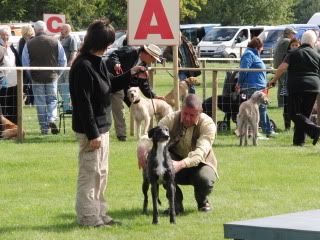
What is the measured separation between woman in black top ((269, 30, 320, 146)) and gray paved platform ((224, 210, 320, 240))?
36.1ft

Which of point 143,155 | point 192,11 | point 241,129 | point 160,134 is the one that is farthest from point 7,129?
point 192,11

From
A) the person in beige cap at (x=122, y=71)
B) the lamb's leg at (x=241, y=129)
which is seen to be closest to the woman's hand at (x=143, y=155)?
the person in beige cap at (x=122, y=71)

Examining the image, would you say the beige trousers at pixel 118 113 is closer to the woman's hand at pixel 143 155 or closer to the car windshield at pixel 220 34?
the woman's hand at pixel 143 155

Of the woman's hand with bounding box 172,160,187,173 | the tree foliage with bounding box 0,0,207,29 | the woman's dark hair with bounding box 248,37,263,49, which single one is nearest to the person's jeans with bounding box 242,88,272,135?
the woman's dark hair with bounding box 248,37,263,49

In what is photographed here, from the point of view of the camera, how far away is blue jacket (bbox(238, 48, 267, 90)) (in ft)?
64.0

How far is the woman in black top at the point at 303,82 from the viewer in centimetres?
1770

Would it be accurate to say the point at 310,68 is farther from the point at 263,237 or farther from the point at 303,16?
the point at 303,16

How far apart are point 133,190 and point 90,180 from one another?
280cm

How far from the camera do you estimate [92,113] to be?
9.82m

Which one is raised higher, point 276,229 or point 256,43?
point 256,43

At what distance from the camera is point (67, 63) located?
2152 centimetres

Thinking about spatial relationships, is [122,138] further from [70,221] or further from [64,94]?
[70,221]

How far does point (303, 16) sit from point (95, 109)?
295 ft

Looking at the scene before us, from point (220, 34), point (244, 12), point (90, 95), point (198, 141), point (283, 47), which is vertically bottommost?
point (220, 34)
